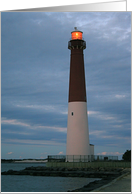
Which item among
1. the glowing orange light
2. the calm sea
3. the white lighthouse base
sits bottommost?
the calm sea

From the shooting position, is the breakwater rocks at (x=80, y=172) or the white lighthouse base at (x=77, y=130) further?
the white lighthouse base at (x=77, y=130)

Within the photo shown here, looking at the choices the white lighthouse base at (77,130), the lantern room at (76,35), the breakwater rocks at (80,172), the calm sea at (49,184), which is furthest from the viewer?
the lantern room at (76,35)

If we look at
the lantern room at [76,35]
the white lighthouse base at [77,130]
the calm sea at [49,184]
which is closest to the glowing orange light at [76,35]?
the lantern room at [76,35]

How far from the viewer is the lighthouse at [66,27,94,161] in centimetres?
2775

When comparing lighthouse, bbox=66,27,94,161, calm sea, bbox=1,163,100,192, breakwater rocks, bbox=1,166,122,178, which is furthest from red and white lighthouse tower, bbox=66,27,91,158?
calm sea, bbox=1,163,100,192

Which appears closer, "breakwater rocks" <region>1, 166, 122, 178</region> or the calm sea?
the calm sea

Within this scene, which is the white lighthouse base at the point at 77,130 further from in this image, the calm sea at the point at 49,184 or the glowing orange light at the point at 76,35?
the glowing orange light at the point at 76,35

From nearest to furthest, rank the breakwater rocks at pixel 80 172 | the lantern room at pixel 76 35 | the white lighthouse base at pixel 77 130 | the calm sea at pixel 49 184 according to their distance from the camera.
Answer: the calm sea at pixel 49 184 < the breakwater rocks at pixel 80 172 < the white lighthouse base at pixel 77 130 < the lantern room at pixel 76 35

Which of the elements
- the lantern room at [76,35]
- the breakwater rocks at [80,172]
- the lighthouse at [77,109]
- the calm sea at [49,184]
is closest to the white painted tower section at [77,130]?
the lighthouse at [77,109]

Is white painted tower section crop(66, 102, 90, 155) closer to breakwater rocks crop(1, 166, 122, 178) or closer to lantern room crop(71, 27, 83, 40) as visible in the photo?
breakwater rocks crop(1, 166, 122, 178)

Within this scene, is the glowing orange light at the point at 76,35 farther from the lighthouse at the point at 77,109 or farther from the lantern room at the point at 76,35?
the lighthouse at the point at 77,109

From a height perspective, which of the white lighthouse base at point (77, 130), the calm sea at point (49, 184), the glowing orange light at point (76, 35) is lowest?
the calm sea at point (49, 184)

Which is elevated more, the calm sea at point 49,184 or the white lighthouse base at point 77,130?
the white lighthouse base at point 77,130

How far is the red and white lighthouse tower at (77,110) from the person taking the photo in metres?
27.8
